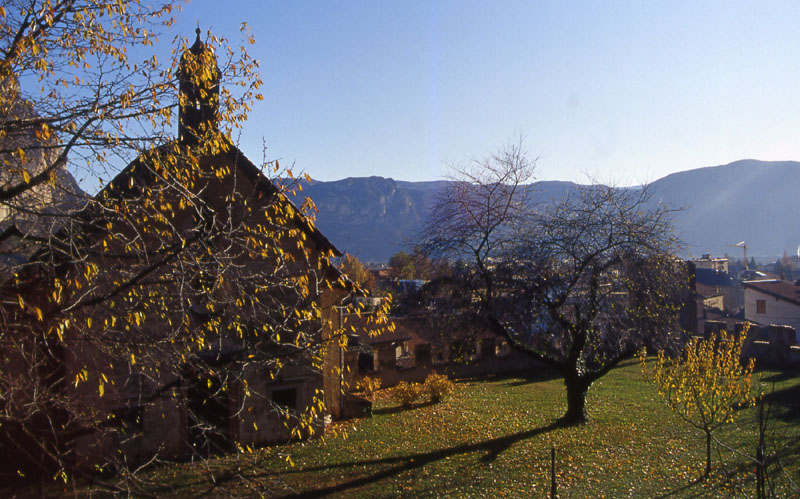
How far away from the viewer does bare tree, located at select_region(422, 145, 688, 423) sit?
1528cm

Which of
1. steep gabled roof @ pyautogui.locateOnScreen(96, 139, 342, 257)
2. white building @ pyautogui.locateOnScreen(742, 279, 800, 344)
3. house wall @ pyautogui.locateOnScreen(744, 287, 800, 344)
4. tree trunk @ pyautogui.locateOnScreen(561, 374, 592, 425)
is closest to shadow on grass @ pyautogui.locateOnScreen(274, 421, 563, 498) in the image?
tree trunk @ pyautogui.locateOnScreen(561, 374, 592, 425)

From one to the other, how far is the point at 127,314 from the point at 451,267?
11.3 metres

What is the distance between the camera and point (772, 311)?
49562 millimetres

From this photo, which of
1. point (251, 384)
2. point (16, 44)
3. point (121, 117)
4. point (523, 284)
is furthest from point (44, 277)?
point (523, 284)

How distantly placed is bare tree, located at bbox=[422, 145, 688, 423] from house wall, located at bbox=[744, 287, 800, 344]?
128 ft

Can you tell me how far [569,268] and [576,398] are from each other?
3946 millimetres

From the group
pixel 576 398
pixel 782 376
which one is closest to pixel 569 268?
pixel 576 398

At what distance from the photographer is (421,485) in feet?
38.4

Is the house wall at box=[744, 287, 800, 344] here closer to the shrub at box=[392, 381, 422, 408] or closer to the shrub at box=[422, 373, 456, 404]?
the shrub at box=[422, 373, 456, 404]

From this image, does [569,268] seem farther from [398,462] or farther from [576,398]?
[398,462]

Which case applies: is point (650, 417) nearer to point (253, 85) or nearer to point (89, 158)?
point (253, 85)

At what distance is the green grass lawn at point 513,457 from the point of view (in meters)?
11.3

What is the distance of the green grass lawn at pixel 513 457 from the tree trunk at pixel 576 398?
0.49m

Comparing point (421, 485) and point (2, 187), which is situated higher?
point (2, 187)
